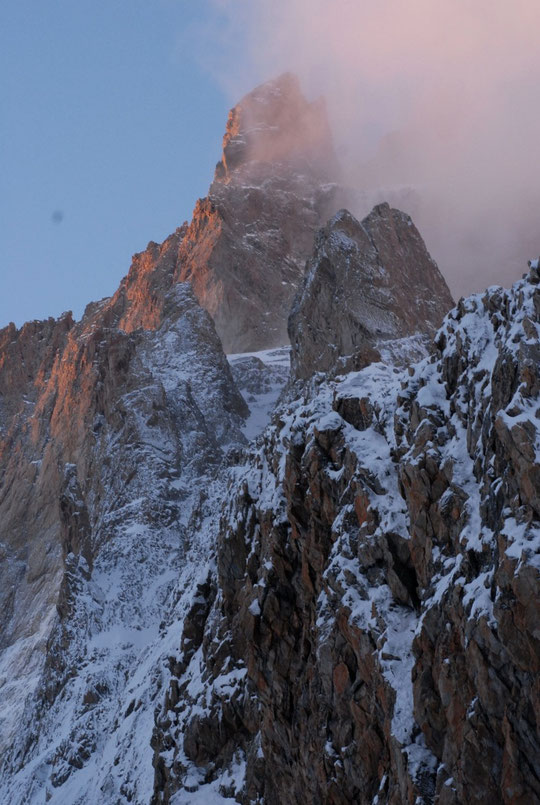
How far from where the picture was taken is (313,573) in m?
37.0

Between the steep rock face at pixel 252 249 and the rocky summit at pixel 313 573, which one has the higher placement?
the steep rock face at pixel 252 249

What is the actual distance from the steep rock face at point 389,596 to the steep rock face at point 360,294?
A: 31827mm

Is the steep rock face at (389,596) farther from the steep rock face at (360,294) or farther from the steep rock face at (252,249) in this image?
the steep rock face at (252,249)

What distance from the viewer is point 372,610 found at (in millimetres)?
30953

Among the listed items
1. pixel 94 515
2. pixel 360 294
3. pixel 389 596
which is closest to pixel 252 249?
pixel 94 515

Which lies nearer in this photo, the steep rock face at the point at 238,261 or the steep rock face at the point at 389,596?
the steep rock face at the point at 389,596

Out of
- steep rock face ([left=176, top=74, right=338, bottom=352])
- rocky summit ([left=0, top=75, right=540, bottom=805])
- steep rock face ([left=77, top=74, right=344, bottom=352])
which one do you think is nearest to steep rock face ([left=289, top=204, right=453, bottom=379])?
rocky summit ([left=0, top=75, right=540, bottom=805])

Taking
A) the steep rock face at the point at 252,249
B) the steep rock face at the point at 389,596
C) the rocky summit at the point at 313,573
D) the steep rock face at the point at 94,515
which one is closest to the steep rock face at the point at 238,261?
the steep rock face at the point at 252,249

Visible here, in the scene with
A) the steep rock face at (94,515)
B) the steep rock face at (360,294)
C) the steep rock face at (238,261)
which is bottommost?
the steep rock face at (94,515)

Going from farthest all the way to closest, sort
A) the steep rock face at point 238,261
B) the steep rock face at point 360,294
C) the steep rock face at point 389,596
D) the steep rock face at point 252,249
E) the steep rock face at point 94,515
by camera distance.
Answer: the steep rock face at point 252,249, the steep rock face at point 238,261, the steep rock face at point 360,294, the steep rock face at point 94,515, the steep rock face at point 389,596

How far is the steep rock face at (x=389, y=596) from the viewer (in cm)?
2484

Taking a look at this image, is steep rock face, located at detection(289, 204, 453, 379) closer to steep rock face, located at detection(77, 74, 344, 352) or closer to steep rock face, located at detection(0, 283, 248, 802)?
steep rock face, located at detection(0, 283, 248, 802)

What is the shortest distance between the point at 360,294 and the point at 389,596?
48.7 meters

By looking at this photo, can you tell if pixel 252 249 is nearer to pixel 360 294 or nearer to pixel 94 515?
pixel 94 515
